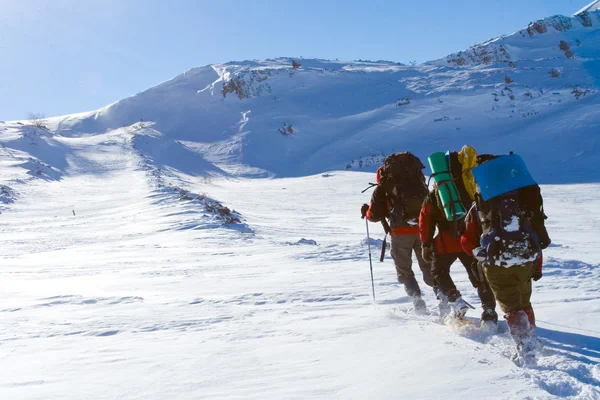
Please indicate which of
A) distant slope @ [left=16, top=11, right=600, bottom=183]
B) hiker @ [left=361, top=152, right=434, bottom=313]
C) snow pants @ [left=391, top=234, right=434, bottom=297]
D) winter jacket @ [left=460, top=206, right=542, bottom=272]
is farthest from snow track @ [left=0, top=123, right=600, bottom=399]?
distant slope @ [left=16, top=11, right=600, bottom=183]

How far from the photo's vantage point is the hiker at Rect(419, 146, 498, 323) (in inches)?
136

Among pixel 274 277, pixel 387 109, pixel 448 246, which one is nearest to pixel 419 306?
pixel 448 246

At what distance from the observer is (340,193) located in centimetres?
2192

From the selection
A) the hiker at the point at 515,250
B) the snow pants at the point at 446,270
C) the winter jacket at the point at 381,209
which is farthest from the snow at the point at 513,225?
the winter jacket at the point at 381,209

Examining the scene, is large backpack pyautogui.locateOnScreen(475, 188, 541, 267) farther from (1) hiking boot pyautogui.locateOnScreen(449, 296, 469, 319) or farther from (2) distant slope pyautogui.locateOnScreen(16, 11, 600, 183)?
(2) distant slope pyautogui.locateOnScreen(16, 11, 600, 183)

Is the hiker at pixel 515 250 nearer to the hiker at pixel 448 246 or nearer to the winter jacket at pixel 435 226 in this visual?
the hiker at pixel 448 246

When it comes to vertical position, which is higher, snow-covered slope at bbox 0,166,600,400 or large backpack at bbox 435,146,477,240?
large backpack at bbox 435,146,477,240

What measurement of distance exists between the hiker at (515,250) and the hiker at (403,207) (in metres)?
1.33

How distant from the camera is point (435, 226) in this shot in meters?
3.71

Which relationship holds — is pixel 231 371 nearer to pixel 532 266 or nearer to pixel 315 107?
pixel 532 266

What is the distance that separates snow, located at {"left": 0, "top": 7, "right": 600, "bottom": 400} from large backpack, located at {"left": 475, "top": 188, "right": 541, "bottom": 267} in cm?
64

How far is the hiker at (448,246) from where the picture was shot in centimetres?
346

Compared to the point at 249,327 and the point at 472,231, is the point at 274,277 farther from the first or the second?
the point at 472,231

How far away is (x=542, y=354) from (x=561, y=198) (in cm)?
1558
